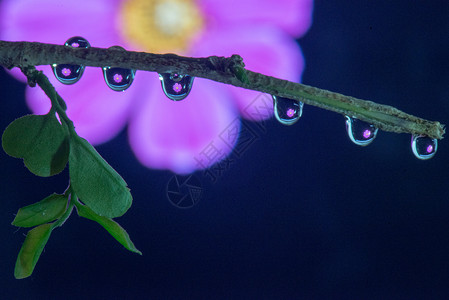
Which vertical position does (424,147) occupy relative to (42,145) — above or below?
above

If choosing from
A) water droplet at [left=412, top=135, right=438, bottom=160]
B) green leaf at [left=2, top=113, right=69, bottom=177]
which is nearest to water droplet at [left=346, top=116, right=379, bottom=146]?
water droplet at [left=412, top=135, right=438, bottom=160]

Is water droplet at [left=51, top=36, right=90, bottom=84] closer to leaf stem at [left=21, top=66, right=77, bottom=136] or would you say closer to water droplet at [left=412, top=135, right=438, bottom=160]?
leaf stem at [left=21, top=66, right=77, bottom=136]

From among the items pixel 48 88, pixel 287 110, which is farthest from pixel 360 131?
pixel 48 88

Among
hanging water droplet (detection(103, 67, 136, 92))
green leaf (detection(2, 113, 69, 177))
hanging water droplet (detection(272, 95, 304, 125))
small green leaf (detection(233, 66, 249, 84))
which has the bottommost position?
green leaf (detection(2, 113, 69, 177))

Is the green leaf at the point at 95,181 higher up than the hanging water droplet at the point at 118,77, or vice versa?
the hanging water droplet at the point at 118,77

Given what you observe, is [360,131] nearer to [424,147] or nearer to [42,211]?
[424,147]

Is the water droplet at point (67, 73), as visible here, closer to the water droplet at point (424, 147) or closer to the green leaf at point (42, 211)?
the green leaf at point (42, 211)

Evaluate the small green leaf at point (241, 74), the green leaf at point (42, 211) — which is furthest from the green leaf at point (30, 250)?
the small green leaf at point (241, 74)

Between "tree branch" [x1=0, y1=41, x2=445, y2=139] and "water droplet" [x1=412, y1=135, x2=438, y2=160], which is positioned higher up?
"water droplet" [x1=412, y1=135, x2=438, y2=160]
